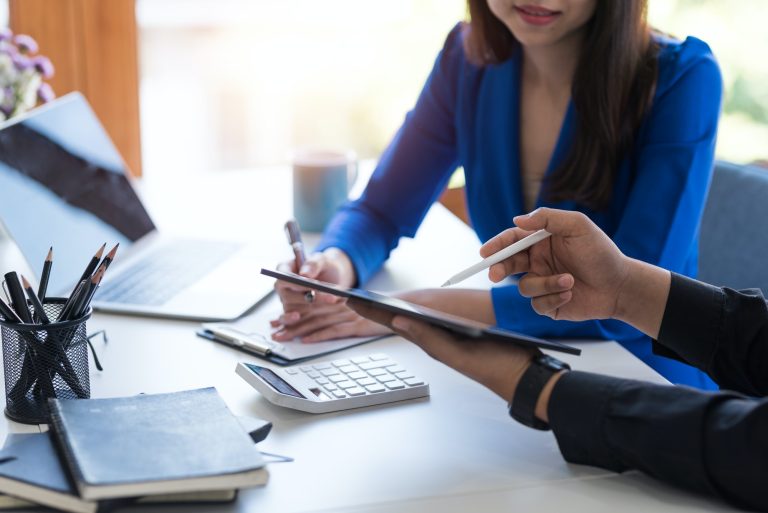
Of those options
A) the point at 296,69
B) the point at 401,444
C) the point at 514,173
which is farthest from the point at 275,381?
the point at 296,69

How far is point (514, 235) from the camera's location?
1151mm

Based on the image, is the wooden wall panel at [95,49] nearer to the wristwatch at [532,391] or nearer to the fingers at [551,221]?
the fingers at [551,221]

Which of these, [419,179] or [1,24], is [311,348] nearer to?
[419,179]

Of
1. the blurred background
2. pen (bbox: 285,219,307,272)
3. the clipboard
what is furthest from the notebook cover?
the blurred background

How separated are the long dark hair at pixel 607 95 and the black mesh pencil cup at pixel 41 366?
83cm

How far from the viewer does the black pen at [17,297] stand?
100 centimetres

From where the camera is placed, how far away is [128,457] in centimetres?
83

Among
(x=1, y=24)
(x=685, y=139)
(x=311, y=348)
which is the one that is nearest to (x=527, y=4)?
(x=685, y=139)

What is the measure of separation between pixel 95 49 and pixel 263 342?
173cm

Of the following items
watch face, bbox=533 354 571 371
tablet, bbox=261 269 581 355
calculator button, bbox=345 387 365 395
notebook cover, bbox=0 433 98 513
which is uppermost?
tablet, bbox=261 269 581 355

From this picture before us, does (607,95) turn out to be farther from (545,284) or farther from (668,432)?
(668,432)

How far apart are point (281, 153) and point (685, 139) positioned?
2584 mm

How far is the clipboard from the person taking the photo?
4.01 ft

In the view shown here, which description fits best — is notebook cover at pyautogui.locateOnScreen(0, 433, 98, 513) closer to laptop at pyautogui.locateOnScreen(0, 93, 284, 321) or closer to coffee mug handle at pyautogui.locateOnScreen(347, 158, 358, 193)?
laptop at pyautogui.locateOnScreen(0, 93, 284, 321)
